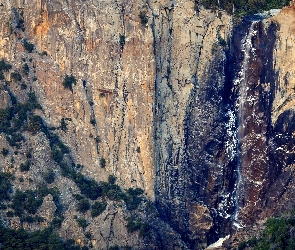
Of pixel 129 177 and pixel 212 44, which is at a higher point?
pixel 212 44

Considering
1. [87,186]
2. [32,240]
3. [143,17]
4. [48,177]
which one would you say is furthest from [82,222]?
[143,17]

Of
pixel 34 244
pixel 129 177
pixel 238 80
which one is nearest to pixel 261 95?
pixel 238 80

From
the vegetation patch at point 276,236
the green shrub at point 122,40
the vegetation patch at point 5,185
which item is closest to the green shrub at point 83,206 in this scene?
the vegetation patch at point 5,185

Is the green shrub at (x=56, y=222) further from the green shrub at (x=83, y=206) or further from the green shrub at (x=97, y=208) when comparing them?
the green shrub at (x=97, y=208)

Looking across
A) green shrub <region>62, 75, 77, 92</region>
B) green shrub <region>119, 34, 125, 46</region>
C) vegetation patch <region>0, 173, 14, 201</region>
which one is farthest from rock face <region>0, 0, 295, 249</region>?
vegetation patch <region>0, 173, 14, 201</region>

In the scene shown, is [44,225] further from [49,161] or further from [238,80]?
[238,80]
